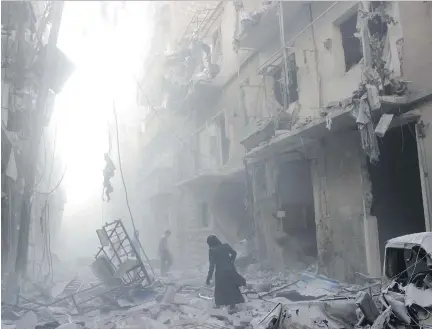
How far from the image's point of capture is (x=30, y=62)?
12.7 m

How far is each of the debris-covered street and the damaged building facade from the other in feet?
0.15

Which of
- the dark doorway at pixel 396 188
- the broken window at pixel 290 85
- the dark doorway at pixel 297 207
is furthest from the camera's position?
the dark doorway at pixel 297 207

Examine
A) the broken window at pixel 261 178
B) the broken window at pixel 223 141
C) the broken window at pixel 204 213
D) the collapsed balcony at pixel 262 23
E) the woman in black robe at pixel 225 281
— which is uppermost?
the collapsed balcony at pixel 262 23

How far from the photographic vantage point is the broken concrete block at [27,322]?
737 cm

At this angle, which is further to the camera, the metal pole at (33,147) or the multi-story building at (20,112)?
the metal pole at (33,147)

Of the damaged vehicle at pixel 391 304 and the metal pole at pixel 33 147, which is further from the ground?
the metal pole at pixel 33 147

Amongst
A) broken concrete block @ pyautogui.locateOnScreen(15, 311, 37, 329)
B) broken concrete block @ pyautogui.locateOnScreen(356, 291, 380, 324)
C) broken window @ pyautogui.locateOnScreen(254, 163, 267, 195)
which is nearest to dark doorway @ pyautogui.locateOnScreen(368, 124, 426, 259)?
broken concrete block @ pyautogui.locateOnScreen(356, 291, 380, 324)

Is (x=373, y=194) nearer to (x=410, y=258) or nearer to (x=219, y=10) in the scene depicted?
(x=410, y=258)

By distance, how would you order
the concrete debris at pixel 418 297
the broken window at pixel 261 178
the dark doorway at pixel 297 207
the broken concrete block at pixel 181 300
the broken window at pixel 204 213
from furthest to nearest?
the broken window at pixel 204 213 → the broken window at pixel 261 178 → the dark doorway at pixel 297 207 → the broken concrete block at pixel 181 300 → the concrete debris at pixel 418 297

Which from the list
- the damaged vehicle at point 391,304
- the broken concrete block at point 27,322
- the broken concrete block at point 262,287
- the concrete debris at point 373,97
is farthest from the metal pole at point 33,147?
the concrete debris at point 373,97

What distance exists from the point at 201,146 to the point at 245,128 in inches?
212

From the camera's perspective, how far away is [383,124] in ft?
25.4

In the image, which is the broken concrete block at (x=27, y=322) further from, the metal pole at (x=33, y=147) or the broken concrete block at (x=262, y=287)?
the broken concrete block at (x=262, y=287)

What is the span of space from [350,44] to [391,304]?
292 inches
